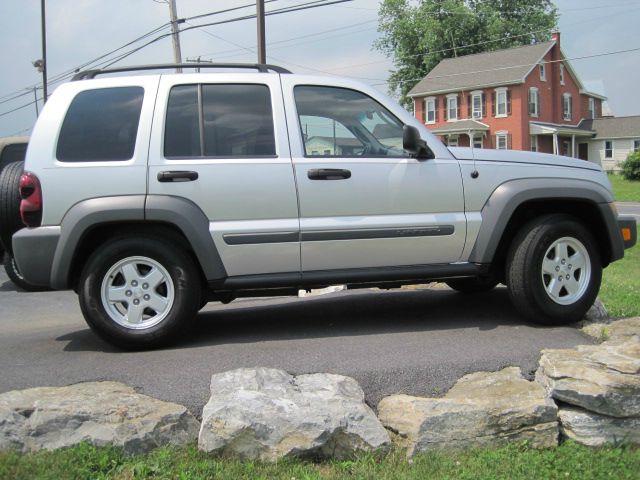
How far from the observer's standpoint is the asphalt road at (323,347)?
413cm

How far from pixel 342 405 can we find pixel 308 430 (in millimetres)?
251

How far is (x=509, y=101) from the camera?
4622cm

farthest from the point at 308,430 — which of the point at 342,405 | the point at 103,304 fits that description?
the point at 103,304

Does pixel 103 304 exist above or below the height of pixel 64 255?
below

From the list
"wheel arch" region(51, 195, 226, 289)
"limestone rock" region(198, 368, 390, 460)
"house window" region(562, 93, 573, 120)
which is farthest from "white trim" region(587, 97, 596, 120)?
"limestone rock" region(198, 368, 390, 460)

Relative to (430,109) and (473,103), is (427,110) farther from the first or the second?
(473,103)

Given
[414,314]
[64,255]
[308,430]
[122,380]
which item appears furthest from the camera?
[414,314]

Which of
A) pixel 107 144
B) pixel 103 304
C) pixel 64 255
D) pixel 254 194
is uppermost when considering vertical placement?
pixel 107 144

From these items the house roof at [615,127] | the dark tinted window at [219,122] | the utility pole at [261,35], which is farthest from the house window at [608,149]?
the dark tinted window at [219,122]

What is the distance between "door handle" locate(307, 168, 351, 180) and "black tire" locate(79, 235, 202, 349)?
42.4 inches

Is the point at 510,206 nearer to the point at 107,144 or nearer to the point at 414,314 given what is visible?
the point at 414,314

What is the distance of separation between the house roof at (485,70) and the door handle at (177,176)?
43.7m

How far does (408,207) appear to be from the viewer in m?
A: 4.92

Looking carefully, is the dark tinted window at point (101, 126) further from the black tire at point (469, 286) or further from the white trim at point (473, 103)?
the white trim at point (473, 103)
